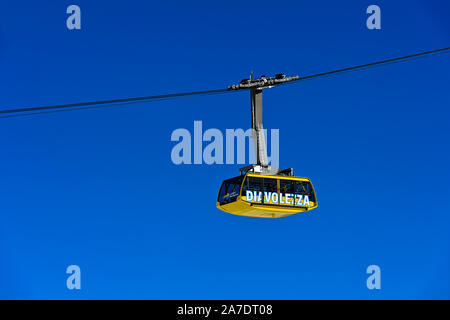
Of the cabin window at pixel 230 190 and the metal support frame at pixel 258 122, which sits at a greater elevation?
the metal support frame at pixel 258 122

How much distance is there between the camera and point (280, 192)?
2557 inches

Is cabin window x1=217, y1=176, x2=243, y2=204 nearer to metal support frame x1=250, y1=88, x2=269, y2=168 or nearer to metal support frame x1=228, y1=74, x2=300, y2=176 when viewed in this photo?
metal support frame x1=228, y1=74, x2=300, y2=176

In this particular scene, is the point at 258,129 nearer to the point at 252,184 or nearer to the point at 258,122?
the point at 258,122

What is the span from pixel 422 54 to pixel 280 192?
1682cm

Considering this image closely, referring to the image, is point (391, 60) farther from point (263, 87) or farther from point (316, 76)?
point (263, 87)

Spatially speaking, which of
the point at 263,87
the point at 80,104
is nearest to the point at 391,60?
the point at 263,87

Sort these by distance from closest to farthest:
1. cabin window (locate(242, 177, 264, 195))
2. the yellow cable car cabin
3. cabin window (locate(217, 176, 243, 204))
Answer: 1. cabin window (locate(242, 177, 264, 195))
2. the yellow cable car cabin
3. cabin window (locate(217, 176, 243, 204))

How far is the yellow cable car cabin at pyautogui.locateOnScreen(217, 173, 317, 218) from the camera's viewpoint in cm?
6328

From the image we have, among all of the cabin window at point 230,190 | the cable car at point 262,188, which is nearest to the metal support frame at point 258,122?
the cable car at point 262,188

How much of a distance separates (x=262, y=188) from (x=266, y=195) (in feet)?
2.31

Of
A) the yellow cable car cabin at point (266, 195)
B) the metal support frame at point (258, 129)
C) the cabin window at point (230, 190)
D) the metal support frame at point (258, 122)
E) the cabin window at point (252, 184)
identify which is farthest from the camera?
the metal support frame at point (258, 129)

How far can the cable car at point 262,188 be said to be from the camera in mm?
63531

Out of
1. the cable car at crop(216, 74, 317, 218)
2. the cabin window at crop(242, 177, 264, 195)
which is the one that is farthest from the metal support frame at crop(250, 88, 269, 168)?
the cabin window at crop(242, 177, 264, 195)

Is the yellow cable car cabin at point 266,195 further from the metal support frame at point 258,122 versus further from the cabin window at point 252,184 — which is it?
the metal support frame at point 258,122
